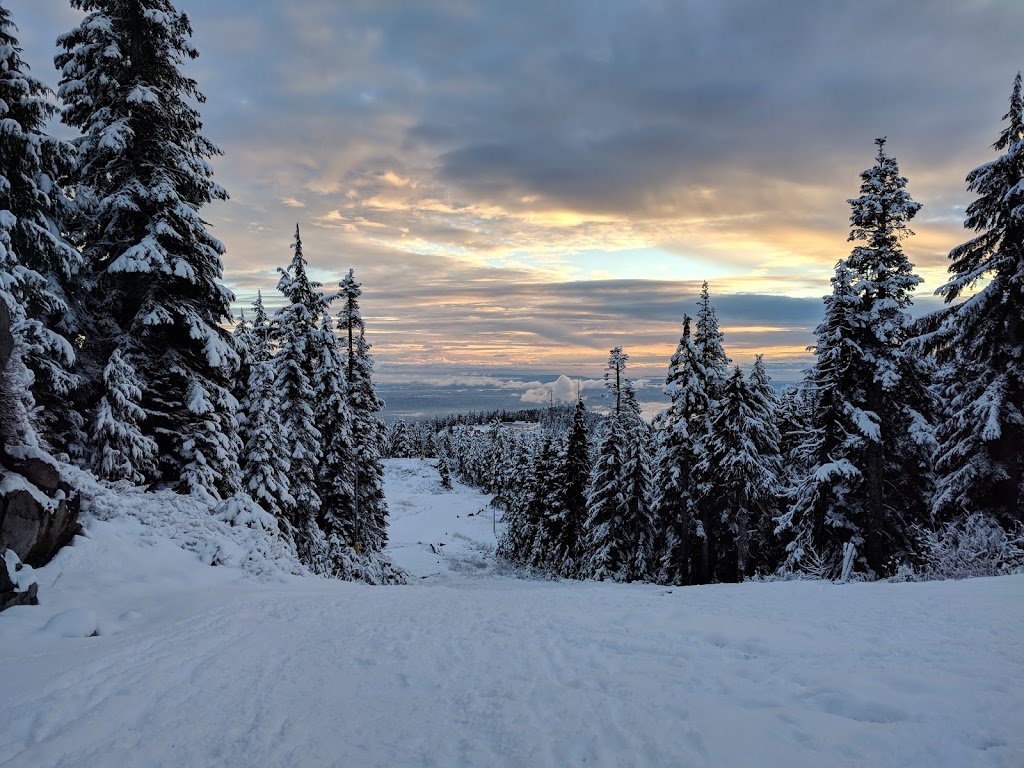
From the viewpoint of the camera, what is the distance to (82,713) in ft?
16.7

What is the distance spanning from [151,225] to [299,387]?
976cm

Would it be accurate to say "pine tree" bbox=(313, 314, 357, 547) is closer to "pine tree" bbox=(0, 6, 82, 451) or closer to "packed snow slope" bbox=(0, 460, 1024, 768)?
"pine tree" bbox=(0, 6, 82, 451)

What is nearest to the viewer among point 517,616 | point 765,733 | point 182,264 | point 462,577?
point 765,733

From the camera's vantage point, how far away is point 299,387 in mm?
23547

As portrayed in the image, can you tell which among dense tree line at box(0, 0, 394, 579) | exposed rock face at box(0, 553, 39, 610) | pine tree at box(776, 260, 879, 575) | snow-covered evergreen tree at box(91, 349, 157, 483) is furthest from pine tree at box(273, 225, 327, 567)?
pine tree at box(776, 260, 879, 575)

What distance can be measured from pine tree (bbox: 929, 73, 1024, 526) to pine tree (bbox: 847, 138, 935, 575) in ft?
4.77

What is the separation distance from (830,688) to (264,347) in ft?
84.7

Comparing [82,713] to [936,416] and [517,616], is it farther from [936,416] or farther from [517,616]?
[936,416]

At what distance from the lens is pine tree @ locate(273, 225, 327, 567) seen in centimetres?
2330

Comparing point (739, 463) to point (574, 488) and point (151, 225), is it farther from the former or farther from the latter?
point (151, 225)

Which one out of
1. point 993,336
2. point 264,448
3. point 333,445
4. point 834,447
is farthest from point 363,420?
point 993,336

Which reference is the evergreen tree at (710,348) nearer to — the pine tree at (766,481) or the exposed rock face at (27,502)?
the pine tree at (766,481)

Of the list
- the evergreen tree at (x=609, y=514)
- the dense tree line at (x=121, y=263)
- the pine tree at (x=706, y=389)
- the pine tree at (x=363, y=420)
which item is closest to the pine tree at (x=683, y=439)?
the pine tree at (x=706, y=389)

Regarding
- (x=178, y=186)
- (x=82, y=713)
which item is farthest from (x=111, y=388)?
(x=82, y=713)
